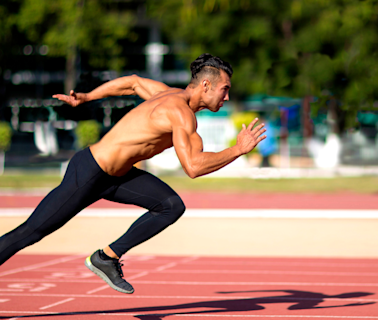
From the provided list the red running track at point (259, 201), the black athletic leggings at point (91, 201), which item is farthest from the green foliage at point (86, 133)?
the black athletic leggings at point (91, 201)

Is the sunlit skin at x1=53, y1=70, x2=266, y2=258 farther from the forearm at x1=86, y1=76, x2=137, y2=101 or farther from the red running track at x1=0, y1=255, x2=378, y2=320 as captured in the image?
the red running track at x1=0, y1=255, x2=378, y2=320

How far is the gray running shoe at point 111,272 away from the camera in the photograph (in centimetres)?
522

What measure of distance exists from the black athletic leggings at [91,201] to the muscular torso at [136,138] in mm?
95

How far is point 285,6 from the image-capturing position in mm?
25906

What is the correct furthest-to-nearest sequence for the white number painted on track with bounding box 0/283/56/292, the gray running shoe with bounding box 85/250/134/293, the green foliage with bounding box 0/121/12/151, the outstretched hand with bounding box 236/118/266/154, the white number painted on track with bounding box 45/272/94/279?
1. the green foliage with bounding box 0/121/12/151
2. the white number painted on track with bounding box 45/272/94/279
3. the white number painted on track with bounding box 0/283/56/292
4. the gray running shoe with bounding box 85/250/134/293
5. the outstretched hand with bounding box 236/118/266/154

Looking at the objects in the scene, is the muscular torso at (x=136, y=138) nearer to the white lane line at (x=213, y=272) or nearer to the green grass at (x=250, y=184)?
the white lane line at (x=213, y=272)

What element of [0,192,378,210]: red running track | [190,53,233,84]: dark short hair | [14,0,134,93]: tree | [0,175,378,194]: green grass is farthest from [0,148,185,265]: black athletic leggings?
[14,0,134,93]: tree

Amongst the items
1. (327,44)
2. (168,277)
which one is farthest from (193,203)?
(168,277)

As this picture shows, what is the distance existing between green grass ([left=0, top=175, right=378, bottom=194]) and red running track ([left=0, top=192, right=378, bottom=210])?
53.7 inches

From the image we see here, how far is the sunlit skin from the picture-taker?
14.8 ft

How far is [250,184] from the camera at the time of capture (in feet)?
72.4

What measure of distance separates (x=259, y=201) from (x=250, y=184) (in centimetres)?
534

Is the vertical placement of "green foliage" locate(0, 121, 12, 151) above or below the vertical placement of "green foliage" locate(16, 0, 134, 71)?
below

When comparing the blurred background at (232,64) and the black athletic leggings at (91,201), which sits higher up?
the blurred background at (232,64)
